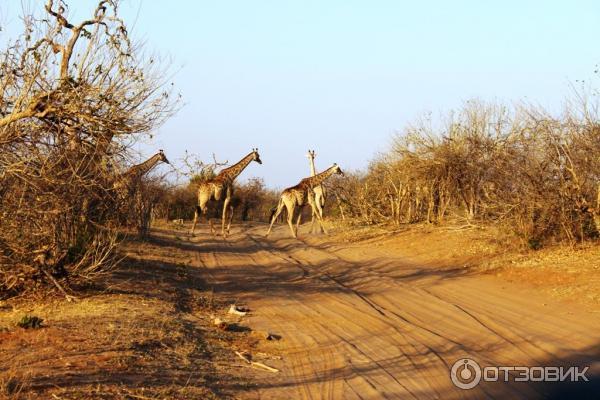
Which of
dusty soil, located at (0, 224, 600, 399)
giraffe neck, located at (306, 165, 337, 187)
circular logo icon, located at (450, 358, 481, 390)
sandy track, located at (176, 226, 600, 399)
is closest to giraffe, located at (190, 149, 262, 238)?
giraffe neck, located at (306, 165, 337, 187)

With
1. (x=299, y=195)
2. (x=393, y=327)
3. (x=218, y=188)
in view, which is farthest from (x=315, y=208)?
(x=393, y=327)

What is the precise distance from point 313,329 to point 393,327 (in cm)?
118

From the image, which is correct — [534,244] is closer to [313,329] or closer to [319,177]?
[313,329]

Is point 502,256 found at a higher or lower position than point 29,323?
higher

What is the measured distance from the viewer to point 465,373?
27.2 ft

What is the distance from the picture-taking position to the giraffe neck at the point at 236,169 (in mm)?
26297

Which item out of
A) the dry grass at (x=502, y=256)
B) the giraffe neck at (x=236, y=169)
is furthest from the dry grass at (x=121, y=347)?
the giraffe neck at (x=236, y=169)

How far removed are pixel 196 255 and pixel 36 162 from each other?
34.4 ft

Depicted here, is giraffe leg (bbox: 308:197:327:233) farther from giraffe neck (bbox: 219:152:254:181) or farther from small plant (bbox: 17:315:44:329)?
small plant (bbox: 17:315:44:329)

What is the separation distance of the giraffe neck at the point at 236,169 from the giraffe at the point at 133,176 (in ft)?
7.10

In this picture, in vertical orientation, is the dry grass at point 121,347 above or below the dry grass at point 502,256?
below

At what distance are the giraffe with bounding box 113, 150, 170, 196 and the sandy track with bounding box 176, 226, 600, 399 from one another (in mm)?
2736

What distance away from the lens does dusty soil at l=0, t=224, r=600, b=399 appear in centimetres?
746

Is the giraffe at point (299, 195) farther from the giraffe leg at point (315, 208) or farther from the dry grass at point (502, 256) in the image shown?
the dry grass at point (502, 256)
